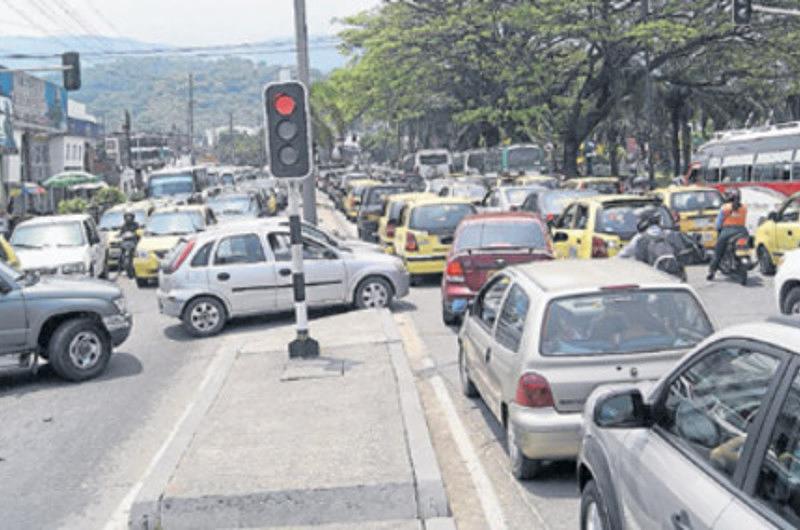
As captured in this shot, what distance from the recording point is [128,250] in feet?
81.0

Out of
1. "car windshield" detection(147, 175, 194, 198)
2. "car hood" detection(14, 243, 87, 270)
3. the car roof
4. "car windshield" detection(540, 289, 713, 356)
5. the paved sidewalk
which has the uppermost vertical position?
"car windshield" detection(147, 175, 194, 198)

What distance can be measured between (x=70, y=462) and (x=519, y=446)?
3.95 meters

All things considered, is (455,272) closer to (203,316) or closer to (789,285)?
(203,316)

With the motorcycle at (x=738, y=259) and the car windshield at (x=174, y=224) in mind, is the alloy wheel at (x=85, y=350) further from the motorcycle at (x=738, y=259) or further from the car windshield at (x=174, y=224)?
the car windshield at (x=174, y=224)

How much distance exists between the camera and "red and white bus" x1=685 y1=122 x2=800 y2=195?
91.4 ft

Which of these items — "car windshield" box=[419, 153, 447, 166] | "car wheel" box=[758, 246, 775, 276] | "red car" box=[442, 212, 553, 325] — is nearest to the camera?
"red car" box=[442, 212, 553, 325]

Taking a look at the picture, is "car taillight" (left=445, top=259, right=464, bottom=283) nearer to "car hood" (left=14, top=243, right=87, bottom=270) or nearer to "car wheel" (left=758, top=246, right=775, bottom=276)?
"car wheel" (left=758, top=246, right=775, bottom=276)

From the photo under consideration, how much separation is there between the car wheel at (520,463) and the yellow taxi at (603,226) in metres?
9.16

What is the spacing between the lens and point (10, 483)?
26.3ft

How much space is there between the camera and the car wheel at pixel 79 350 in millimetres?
11758

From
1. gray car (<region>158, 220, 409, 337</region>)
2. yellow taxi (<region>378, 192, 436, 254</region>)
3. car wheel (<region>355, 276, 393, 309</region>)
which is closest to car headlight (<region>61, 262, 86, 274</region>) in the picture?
gray car (<region>158, 220, 409, 337</region>)

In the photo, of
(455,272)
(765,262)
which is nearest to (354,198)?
(765,262)

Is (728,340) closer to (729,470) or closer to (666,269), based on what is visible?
(729,470)

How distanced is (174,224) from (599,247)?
37.4 ft
